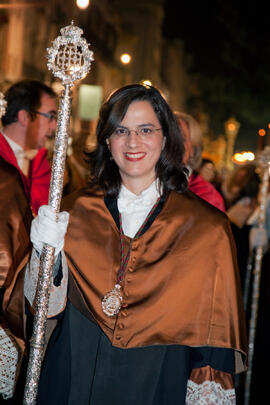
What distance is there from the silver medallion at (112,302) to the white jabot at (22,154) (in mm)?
1903

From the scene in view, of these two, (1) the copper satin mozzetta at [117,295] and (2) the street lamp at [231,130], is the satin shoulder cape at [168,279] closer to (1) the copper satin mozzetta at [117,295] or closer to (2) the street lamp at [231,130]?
(1) the copper satin mozzetta at [117,295]

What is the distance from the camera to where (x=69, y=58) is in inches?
87.6

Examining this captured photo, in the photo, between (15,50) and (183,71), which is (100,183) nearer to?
(15,50)

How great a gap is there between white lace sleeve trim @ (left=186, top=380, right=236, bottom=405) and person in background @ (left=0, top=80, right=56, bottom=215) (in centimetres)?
200

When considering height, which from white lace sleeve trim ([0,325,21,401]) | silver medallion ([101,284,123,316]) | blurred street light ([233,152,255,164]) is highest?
blurred street light ([233,152,255,164])

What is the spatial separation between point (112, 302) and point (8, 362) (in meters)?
0.72

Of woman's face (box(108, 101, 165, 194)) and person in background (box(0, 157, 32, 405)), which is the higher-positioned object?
woman's face (box(108, 101, 165, 194))

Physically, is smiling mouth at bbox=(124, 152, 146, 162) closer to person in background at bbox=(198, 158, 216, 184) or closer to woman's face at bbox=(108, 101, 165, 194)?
woman's face at bbox=(108, 101, 165, 194)

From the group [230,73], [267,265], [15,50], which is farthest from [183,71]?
[267,265]

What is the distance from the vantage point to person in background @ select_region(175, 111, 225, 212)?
4.25 metres

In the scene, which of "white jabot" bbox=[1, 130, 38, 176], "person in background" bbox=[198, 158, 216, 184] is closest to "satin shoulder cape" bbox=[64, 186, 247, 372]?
"white jabot" bbox=[1, 130, 38, 176]

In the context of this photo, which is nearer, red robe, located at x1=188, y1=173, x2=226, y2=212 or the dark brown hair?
the dark brown hair

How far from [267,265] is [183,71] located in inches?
2272

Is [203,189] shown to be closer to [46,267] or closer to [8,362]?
[8,362]
